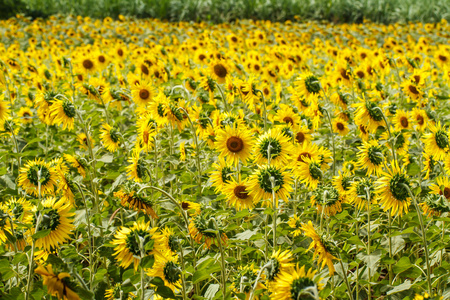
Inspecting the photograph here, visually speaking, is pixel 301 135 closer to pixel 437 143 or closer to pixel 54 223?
pixel 437 143

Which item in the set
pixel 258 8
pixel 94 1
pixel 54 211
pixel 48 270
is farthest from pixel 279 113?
pixel 94 1

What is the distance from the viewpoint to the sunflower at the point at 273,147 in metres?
2.32

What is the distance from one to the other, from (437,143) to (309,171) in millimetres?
832

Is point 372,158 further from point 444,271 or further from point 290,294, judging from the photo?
point 290,294

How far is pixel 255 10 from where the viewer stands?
15.8m

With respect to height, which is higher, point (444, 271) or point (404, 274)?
point (444, 271)

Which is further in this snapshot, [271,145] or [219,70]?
[219,70]

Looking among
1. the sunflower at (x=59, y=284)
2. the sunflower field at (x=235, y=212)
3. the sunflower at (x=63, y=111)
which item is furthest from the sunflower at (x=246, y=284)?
the sunflower at (x=63, y=111)

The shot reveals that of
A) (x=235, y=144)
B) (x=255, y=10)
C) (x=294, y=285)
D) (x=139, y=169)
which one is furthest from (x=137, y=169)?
(x=255, y=10)

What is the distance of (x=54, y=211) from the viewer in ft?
6.00

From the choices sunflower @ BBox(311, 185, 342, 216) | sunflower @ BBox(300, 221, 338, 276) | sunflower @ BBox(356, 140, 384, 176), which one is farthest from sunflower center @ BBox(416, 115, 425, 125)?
sunflower @ BBox(300, 221, 338, 276)

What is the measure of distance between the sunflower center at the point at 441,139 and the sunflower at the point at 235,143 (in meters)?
1.14

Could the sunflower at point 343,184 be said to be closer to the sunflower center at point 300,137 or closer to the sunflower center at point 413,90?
the sunflower center at point 300,137

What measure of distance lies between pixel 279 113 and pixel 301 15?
13797 mm
